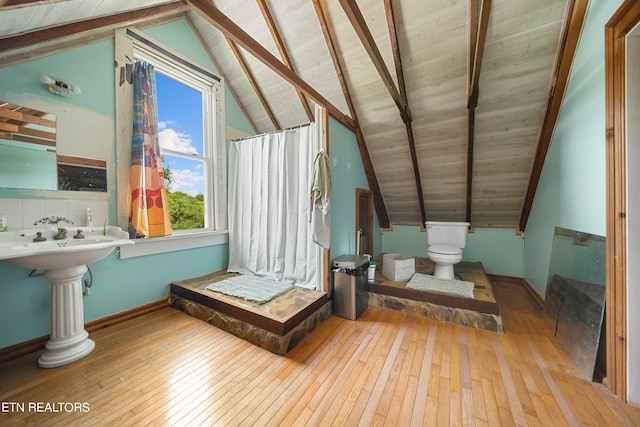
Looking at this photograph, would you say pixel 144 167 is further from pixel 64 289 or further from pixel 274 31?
pixel 274 31

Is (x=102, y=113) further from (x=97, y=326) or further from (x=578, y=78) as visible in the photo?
(x=578, y=78)

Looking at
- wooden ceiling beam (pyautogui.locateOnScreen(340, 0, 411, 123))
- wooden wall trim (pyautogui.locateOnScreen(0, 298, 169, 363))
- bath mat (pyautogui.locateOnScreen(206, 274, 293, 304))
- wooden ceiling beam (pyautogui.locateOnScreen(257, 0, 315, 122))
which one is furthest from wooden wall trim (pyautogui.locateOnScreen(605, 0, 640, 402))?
wooden wall trim (pyautogui.locateOnScreen(0, 298, 169, 363))

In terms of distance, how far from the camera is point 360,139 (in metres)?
3.07

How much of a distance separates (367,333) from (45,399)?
2124 millimetres

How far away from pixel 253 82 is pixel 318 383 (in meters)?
3.29

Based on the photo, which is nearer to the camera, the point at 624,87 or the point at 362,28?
the point at 624,87

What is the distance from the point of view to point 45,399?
1.26 meters

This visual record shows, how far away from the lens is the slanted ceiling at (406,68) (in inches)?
66.0

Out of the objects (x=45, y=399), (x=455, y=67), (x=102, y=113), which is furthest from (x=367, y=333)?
(x=102, y=113)

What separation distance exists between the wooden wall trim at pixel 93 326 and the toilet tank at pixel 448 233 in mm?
3466

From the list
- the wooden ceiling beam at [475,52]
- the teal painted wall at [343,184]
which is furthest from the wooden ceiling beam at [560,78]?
Answer: the teal painted wall at [343,184]

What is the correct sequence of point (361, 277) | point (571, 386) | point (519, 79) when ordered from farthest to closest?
point (361, 277)
point (519, 79)
point (571, 386)

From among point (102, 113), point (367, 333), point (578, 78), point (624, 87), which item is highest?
point (578, 78)

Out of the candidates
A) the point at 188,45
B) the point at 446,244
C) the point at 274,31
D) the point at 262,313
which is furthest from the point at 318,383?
the point at 188,45
